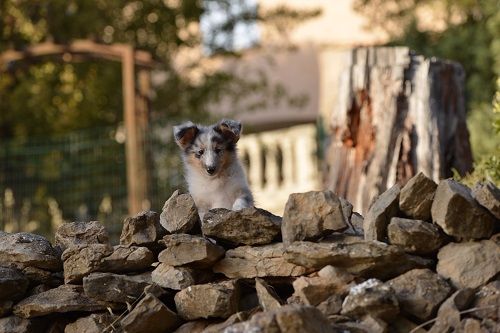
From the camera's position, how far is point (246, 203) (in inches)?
279

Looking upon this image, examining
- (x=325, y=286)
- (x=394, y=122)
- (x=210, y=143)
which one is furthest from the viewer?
(x=394, y=122)

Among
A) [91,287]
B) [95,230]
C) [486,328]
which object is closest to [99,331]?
[91,287]

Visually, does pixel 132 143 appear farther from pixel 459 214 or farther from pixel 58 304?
pixel 459 214

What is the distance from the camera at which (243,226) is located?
232 inches

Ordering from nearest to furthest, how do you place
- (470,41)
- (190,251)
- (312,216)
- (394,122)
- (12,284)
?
(312,216) < (190,251) < (12,284) < (394,122) < (470,41)

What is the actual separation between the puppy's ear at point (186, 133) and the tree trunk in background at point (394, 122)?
2.38m

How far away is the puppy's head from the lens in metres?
7.53

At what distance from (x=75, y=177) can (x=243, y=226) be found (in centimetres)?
1145

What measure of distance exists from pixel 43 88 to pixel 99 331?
1268 centimetres

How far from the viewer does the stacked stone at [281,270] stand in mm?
5207

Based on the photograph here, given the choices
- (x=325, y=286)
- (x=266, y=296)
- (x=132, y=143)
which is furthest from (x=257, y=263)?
(x=132, y=143)

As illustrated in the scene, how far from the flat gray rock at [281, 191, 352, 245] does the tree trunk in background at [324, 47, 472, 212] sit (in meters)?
3.86

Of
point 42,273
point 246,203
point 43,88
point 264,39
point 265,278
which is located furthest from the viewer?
point 264,39

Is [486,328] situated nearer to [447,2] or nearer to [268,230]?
[268,230]
